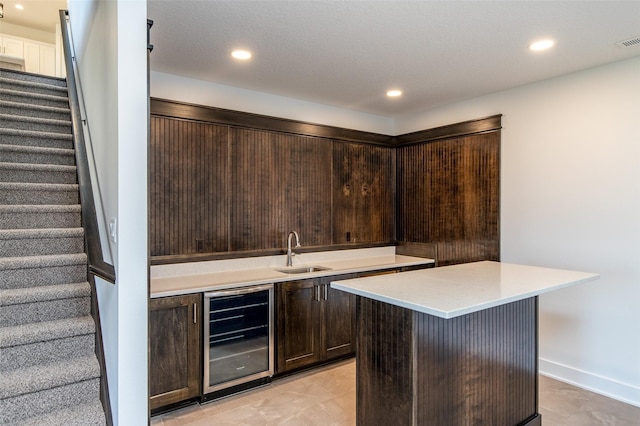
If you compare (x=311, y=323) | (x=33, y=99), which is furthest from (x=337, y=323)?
(x=33, y=99)

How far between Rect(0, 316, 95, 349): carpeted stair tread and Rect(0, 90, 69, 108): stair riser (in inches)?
91.2

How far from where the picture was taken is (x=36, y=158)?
2998 mm

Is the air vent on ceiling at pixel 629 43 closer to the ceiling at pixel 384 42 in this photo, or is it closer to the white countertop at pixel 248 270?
the ceiling at pixel 384 42

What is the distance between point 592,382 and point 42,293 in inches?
160

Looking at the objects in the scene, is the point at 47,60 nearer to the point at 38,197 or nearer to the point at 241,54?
the point at 38,197

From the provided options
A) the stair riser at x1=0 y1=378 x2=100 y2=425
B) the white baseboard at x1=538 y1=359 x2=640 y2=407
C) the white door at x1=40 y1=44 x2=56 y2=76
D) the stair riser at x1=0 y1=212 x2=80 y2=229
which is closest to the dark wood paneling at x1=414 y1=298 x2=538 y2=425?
the white baseboard at x1=538 y1=359 x2=640 y2=407

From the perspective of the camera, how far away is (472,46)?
2.67 meters

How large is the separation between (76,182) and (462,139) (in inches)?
145

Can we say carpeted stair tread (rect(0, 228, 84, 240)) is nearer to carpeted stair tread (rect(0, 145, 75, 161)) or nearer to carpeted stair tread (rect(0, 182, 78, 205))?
carpeted stair tread (rect(0, 182, 78, 205))

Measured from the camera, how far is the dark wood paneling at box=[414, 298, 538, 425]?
6.30 ft

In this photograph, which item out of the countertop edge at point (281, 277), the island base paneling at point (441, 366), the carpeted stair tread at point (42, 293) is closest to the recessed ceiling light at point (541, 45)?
the island base paneling at point (441, 366)

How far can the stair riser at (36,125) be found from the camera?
10.2 ft

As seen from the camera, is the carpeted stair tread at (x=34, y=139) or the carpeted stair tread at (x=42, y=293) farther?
the carpeted stair tread at (x=34, y=139)

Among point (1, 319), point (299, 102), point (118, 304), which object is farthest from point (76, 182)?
point (299, 102)
